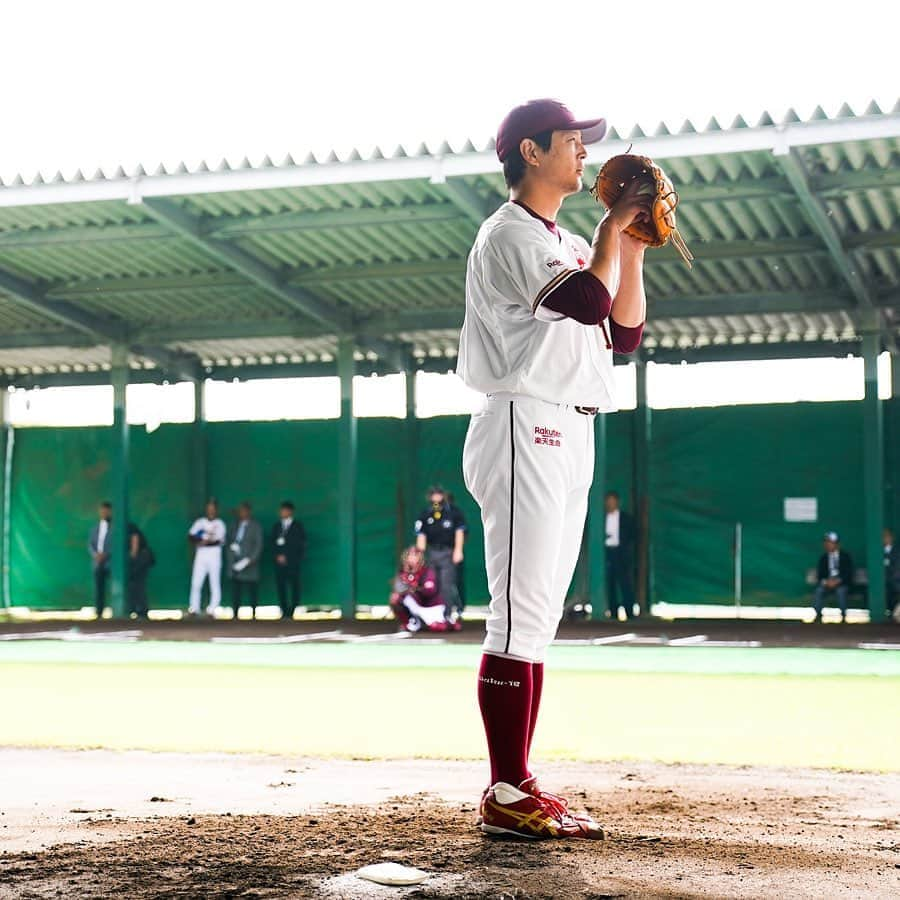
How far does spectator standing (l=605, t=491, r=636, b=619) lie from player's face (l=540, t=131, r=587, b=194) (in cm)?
1478

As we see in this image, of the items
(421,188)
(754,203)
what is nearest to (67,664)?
(421,188)

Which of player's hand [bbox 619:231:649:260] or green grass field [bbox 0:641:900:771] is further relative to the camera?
green grass field [bbox 0:641:900:771]

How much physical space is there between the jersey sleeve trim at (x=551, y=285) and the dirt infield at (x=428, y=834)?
1602 mm

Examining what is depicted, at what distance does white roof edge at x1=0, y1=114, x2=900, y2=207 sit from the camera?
12.2 meters

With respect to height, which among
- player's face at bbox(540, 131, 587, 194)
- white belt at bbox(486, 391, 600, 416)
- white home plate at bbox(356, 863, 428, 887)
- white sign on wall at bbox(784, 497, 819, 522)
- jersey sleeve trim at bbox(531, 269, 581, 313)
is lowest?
white home plate at bbox(356, 863, 428, 887)

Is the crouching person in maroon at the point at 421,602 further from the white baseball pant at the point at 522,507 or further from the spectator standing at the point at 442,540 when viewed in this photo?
the white baseball pant at the point at 522,507

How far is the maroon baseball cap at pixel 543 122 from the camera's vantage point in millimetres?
4305

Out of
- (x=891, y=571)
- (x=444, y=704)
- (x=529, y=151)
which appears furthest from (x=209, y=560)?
(x=529, y=151)

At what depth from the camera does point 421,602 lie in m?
16.6

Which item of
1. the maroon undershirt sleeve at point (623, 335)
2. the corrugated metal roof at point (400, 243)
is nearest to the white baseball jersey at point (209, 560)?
the corrugated metal roof at point (400, 243)

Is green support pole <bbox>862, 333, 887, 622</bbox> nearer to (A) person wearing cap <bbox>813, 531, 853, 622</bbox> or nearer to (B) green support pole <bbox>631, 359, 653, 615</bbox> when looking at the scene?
(A) person wearing cap <bbox>813, 531, 853, 622</bbox>

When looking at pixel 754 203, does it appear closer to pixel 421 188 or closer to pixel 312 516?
pixel 421 188

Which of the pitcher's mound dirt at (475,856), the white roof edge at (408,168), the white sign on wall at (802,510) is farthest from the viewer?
the white sign on wall at (802,510)

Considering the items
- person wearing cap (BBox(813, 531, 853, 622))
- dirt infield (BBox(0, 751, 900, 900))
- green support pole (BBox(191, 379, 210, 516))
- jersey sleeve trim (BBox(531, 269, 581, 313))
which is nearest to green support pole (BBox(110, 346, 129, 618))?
green support pole (BBox(191, 379, 210, 516))
